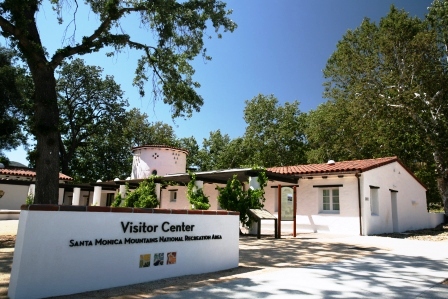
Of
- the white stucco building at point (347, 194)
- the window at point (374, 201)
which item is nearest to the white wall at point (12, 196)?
the white stucco building at point (347, 194)

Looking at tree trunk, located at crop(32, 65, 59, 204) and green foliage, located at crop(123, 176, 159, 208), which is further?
green foliage, located at crop(123, 176, 159, 208)

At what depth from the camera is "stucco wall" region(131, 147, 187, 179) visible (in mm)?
23562

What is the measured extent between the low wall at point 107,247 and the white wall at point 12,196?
23648 mm

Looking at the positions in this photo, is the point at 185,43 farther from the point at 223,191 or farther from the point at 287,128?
the point at 287,128

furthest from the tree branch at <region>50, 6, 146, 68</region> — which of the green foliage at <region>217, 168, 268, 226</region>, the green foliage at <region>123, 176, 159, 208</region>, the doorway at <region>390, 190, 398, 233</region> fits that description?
the doorway at <region>390, 190, 398, 233</region>

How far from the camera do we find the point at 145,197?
59.6ft

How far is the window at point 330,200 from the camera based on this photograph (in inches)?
639

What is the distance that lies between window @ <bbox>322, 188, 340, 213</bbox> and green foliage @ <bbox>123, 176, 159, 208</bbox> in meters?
8.90

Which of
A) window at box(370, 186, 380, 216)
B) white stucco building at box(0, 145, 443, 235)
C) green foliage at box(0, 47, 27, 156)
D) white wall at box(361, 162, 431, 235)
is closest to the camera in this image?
white stucco building at box(0, 145, 443, 235)

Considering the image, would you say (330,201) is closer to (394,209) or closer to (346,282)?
(394,209)

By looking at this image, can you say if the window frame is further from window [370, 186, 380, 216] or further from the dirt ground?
the dirt ground

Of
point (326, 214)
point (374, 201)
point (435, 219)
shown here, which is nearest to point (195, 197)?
point (326, 214)

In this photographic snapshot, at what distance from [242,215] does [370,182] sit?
22.2 feet

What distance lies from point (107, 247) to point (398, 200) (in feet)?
57.8
